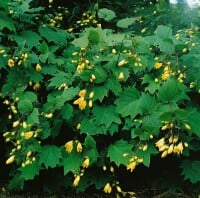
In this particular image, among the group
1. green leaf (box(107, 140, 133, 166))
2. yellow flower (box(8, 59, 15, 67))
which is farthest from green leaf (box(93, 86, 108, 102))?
yellow flower (box(8, 59, 15, 67))

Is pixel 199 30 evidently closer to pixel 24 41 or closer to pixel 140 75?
pixel 140 75

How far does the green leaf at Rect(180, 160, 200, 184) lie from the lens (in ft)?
13.7

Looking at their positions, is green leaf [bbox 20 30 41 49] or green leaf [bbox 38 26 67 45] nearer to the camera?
green leaf [bbox 20 30 41 49]

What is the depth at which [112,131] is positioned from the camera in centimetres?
400

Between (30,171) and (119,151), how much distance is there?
94 cm

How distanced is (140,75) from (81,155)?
990 mm

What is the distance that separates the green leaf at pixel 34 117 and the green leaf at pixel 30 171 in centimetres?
53

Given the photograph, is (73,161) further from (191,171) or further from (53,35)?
(53,35)

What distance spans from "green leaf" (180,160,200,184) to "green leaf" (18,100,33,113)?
162 cm

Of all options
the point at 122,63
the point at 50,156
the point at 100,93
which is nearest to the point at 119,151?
the point at 100,93

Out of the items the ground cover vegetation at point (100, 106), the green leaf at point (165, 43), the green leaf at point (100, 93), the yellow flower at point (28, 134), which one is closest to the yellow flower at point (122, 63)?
the ground cover vegetation at point (100, 106)

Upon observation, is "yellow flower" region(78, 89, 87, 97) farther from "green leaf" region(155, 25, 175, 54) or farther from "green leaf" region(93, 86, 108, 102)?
"green leaf" region(155, 25, 175, 54)

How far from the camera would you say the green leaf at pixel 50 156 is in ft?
13.5

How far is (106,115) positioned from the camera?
4012 millimetres
